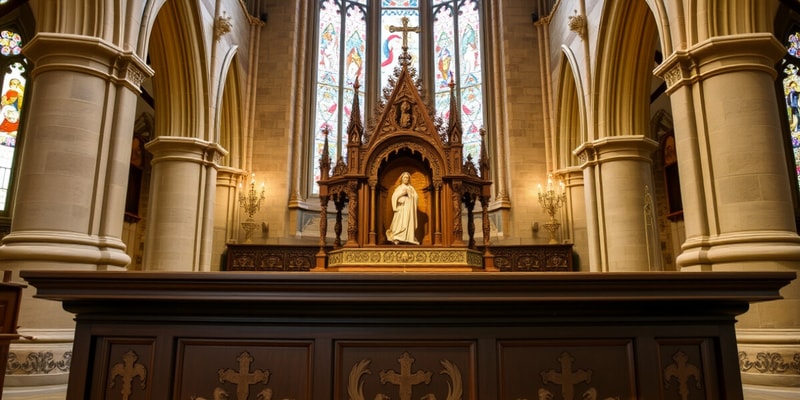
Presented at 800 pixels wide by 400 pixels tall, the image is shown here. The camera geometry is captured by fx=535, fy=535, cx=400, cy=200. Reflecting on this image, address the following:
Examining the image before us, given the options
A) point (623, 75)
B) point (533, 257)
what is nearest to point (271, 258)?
point (533, 257)

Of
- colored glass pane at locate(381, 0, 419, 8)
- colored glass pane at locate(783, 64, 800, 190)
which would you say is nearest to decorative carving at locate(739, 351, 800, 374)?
colored glass pane at locate(783, 64, 800, 190)

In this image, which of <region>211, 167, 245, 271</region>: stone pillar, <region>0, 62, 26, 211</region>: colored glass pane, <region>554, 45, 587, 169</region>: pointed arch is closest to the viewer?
<region>211, 167, 245, 271</region>: stone pillar

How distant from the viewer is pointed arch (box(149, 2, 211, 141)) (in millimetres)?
10500

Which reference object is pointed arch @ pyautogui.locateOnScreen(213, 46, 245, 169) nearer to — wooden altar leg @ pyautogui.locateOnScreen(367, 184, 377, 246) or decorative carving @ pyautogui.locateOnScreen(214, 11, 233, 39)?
decorative carving @ pyautogui.locateOnScreen(214, 11, 233, 39)

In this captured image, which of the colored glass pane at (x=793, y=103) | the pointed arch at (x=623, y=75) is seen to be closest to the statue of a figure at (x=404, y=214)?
the pointed arch at (x=623, y=75)

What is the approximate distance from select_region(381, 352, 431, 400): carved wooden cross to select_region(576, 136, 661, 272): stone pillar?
870cm

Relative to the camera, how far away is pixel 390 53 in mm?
17172

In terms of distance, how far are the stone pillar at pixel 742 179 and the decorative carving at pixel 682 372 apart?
13.6 ft

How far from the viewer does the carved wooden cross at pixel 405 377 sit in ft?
8.26

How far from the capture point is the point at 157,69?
35.6 ft

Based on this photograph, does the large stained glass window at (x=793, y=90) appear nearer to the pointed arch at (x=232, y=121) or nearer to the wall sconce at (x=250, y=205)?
the wall sconce at (x=250, y=205)

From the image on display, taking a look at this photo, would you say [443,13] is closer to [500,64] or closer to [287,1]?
[500,64]

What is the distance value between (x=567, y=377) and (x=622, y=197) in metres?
8.66

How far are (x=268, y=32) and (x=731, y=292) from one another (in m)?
14.3
